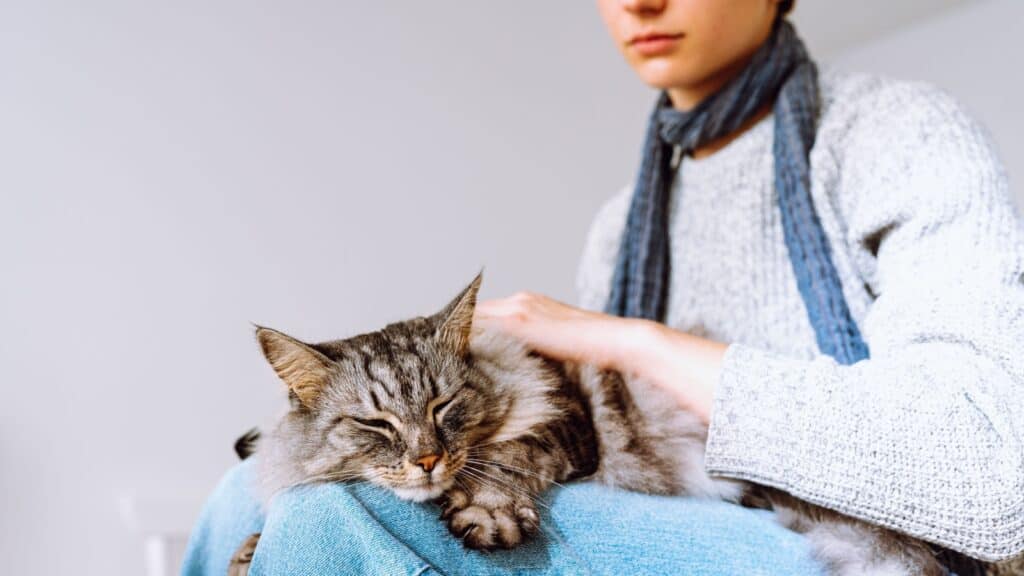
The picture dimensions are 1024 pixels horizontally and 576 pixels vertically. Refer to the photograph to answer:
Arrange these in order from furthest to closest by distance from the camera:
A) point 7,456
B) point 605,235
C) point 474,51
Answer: point 474,51, point 605,235, point 7,456

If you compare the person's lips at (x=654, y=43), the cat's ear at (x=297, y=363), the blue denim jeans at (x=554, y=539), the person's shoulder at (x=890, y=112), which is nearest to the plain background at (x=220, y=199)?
the cat's ear at (x=297, y=363)

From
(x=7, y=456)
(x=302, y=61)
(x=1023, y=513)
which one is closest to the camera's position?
(x=1023, y=513)

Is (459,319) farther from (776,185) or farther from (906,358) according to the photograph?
(776,185)

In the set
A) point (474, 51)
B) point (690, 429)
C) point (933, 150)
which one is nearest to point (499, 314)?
point (690, 429)

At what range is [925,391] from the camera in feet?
3.03

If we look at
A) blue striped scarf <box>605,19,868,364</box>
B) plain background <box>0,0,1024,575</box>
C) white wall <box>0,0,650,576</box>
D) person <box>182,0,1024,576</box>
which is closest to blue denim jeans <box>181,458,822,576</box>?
person <box>182,0,1024,576</box>

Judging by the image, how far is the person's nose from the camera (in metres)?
1.39

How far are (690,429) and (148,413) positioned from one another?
4.98 ft

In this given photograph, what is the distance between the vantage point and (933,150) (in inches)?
44.9

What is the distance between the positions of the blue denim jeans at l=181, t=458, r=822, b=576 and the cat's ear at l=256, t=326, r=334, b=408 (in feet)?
0.44

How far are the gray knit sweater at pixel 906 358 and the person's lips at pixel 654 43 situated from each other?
325 mm

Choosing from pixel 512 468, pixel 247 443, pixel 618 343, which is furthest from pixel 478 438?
pixel 247 443

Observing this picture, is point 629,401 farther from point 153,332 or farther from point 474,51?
point 474,51

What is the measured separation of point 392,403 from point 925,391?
674 millimetres
